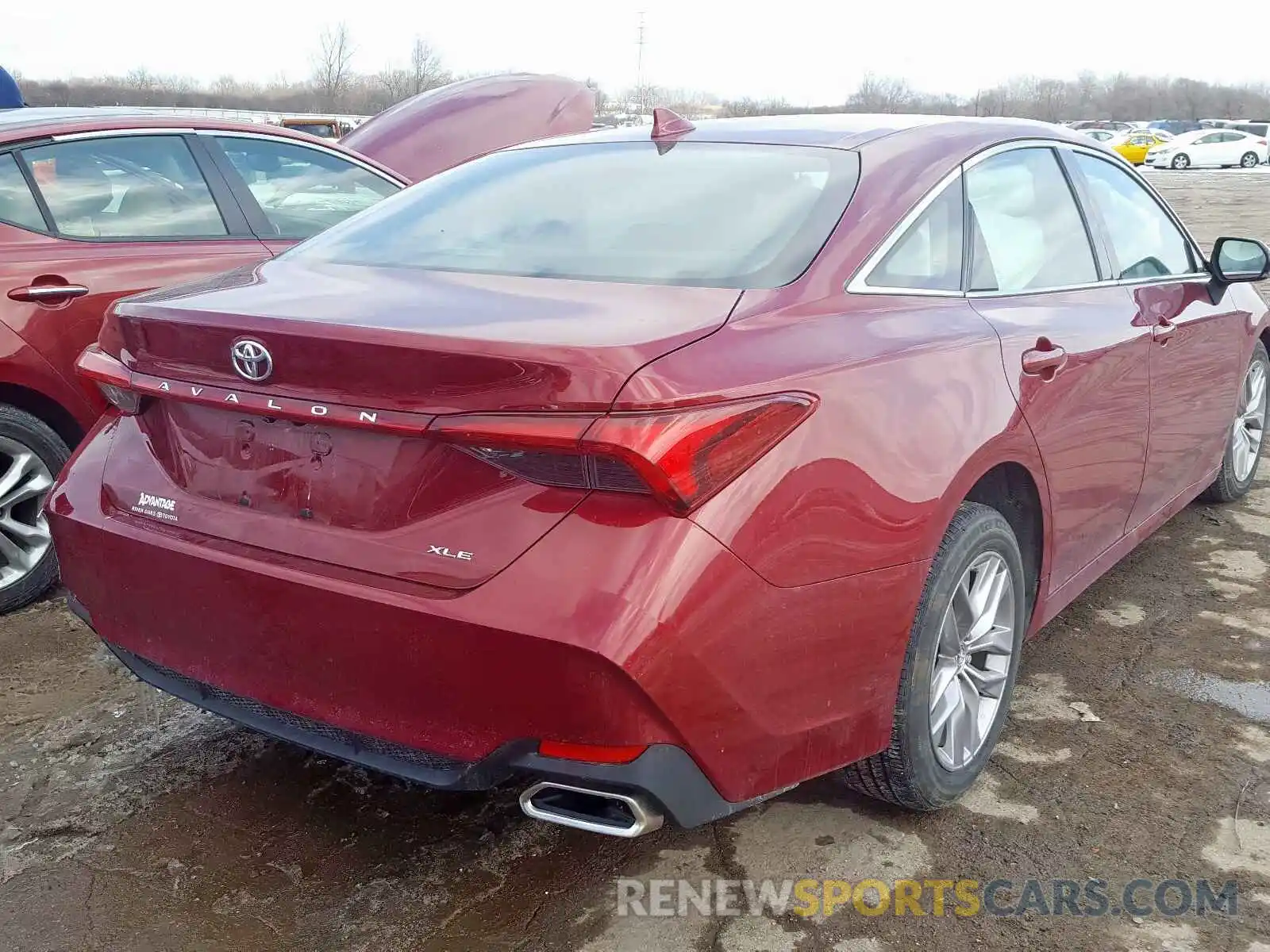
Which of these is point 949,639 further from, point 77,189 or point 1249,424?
point 77,189

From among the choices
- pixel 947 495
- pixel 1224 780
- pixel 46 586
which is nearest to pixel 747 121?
pixel 947 495

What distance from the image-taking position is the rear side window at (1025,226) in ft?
9.22

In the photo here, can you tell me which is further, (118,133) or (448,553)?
(118,133)

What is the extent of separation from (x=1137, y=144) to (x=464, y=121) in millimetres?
38215

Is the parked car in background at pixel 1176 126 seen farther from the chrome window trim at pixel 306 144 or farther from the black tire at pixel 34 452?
the black tire at pixel 34 452

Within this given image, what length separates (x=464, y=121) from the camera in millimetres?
8797

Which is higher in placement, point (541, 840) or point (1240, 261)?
point (1240, 261)

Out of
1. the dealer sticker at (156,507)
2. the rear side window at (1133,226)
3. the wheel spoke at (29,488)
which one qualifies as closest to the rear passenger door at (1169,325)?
the rear side window at (1133,226)

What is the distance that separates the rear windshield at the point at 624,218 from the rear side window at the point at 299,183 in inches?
63.9

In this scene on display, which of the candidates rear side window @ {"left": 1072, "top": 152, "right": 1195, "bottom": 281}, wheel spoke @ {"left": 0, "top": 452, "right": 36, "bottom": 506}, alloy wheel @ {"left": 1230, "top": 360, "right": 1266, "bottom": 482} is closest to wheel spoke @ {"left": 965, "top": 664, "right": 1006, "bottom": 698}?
rear side window @ {"left": 1072, "top": 152, "right": 1195, "bottom": 281}

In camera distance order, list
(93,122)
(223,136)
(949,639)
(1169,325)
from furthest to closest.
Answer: (223,136) → (93,122) → (1169,325) → (949,639)

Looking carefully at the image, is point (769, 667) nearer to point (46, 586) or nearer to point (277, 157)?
point (46, 586)

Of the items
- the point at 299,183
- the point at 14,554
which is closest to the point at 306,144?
the point at 299,183

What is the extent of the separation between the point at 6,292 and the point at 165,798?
1851 millimetres
